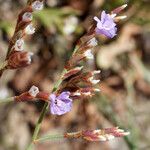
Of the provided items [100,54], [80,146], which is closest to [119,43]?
[100,54]

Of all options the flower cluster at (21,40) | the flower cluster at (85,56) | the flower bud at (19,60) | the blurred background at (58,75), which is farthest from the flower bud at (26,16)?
the blurred background at (58,75)

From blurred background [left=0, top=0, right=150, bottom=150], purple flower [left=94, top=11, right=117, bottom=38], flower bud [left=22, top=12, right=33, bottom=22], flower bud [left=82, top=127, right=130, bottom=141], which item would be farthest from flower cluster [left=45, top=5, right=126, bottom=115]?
blurred background [left=0, top=0, right=150, bottom=150]

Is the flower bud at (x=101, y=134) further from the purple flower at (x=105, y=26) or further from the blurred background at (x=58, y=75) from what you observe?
the blurred background at (x=58, y=75)

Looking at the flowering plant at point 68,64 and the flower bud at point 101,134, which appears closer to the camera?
the flowering plant at point 68,64

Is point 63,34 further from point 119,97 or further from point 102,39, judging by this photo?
point 119,97

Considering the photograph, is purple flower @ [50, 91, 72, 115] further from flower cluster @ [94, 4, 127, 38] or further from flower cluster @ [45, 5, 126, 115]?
flower cluster @ [94, 4, 127, 38]
